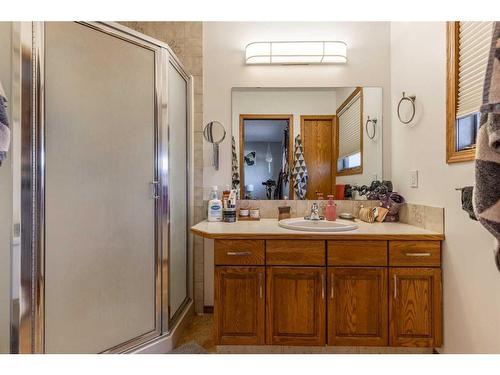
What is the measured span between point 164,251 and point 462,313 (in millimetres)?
1605

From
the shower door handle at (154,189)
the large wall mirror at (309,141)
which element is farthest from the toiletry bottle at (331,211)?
the shower door handle at (154,189)

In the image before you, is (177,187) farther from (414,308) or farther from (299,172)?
(414,308)

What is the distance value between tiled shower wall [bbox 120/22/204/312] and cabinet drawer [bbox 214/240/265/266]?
26.9 inches

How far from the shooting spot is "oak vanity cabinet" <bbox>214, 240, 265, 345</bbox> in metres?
1.48

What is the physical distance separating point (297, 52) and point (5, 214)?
1987 millimetres

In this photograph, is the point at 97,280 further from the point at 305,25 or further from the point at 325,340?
the point at 305,25

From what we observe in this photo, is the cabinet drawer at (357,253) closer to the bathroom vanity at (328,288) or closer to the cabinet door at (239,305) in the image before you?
the bathroom vanity at (328,288)

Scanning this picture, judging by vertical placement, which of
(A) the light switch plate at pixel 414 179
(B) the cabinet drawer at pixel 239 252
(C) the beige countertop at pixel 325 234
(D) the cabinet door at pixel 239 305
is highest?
(A) the light switch plate at pixel 414 179

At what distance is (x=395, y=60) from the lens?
199 centimetres

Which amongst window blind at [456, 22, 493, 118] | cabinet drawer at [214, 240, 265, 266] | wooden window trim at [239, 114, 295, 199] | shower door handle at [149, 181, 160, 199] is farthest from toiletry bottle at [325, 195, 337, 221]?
shower door handle at [149, 181, 160, 199]

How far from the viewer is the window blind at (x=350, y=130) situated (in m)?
2.04

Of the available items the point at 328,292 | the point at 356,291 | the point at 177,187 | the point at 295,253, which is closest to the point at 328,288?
the point at 328,292

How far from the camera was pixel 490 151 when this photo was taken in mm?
559
